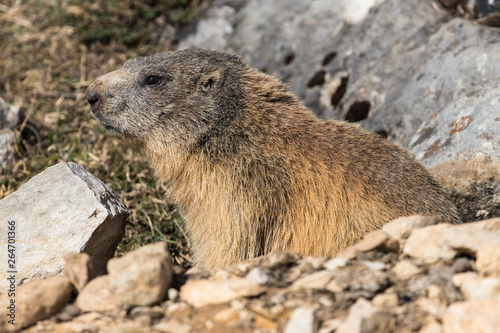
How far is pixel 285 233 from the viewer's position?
4984 millimetres

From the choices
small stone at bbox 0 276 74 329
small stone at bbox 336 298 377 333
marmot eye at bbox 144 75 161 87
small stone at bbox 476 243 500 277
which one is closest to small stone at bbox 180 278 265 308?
small stone at bbox 336 298 377 333

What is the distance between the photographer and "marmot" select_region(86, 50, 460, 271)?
4.84m

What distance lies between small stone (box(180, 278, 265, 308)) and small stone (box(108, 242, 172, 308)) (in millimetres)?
201

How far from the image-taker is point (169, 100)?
5.45m

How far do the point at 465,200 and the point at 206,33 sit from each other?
6.47 meters

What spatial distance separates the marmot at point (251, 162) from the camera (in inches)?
191

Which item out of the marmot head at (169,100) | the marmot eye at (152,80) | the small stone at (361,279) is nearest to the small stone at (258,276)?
the small stone at (361,279)

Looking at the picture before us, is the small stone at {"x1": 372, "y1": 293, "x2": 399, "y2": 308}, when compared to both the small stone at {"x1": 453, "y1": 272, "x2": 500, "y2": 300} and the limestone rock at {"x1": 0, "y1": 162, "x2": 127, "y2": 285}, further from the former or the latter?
the limestone rock at {"x1": 0, "y1": 162, "x2": 127, "y2": 285}

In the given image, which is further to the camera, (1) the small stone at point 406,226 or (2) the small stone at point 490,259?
(1) the small stone at point 406,226

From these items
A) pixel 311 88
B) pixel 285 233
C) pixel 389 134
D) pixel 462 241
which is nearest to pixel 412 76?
pixel 389 134

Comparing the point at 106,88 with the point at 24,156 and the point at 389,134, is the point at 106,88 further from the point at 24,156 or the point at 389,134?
the point at 389,134

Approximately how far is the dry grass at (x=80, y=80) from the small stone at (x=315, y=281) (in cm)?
311

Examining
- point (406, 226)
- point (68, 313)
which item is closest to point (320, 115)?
point (406, 226)

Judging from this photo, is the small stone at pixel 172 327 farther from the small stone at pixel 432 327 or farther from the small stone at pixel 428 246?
the small stone at pixel 428 246
